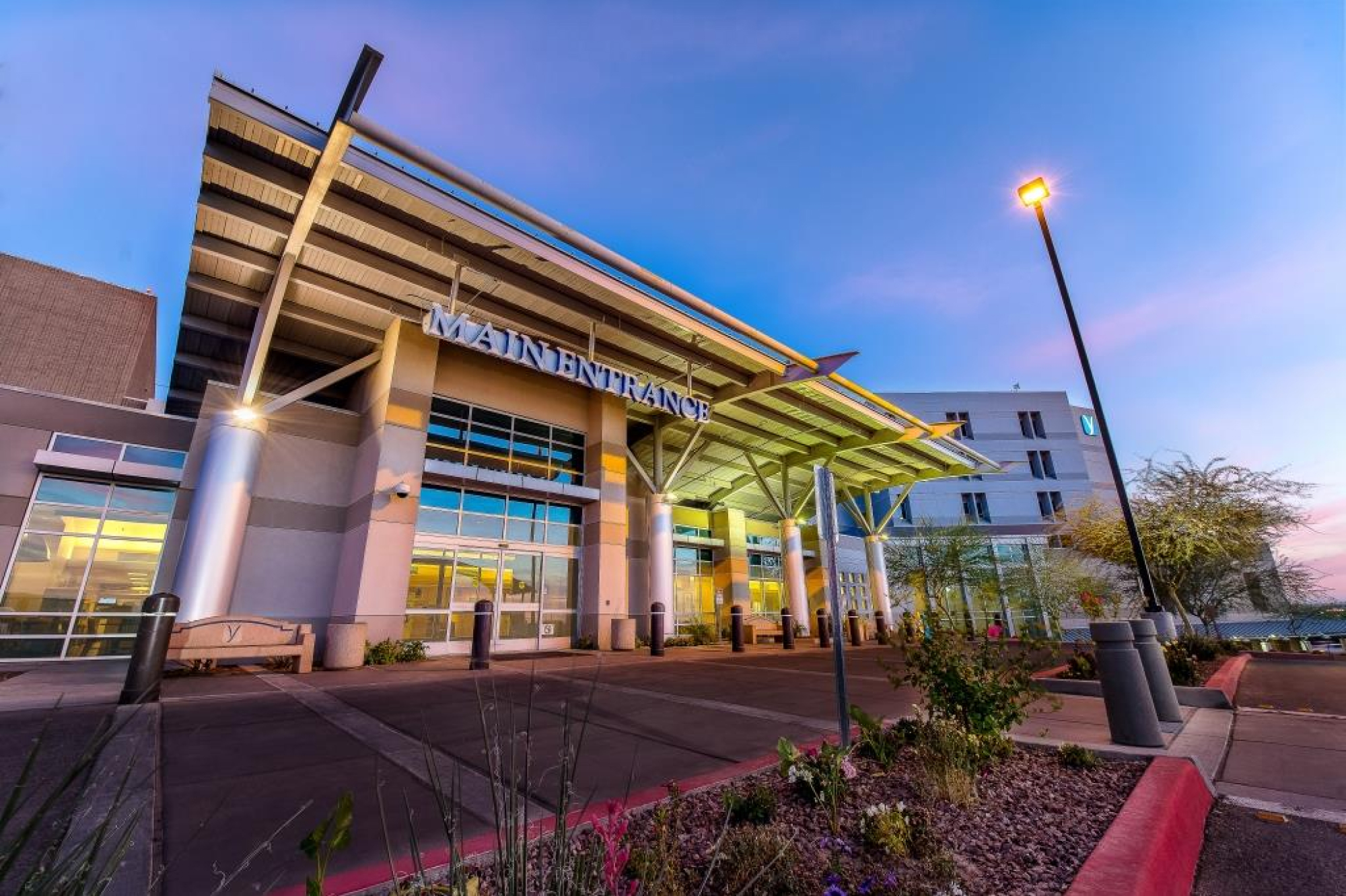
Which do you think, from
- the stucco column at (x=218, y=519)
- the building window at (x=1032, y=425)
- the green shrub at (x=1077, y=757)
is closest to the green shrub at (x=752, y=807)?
the green shrub at (x=1077, y=757)

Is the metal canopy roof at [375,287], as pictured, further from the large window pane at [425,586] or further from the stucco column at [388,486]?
the large window pane at [425,586]

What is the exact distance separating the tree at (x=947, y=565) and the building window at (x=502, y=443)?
20147mm

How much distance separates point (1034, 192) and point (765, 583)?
2188 centimetres

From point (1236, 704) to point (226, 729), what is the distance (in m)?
11.9

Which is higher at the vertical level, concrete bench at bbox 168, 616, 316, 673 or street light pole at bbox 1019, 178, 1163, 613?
street light pole at bbox 1019, 178, 1163, 613

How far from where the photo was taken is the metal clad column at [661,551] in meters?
18.7

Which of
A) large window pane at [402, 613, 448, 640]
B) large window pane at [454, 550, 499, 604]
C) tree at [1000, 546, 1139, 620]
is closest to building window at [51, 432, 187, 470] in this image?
large window pane at [402, 613, 448, 640]

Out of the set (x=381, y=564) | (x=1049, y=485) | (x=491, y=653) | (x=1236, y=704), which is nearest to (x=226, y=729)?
(x=381, y=564)

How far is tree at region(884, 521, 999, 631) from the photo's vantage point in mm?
29453

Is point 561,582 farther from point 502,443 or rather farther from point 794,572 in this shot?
point 794,572

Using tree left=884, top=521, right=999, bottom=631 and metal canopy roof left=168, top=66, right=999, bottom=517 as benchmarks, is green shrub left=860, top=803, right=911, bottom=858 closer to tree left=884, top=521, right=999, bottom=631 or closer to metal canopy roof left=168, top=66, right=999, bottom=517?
metal canopy roof left=168, top=66, right=999, bottom=517

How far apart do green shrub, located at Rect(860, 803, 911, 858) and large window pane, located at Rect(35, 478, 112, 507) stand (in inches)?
688

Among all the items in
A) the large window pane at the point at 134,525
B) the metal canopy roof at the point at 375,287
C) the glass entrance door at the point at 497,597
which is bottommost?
the glass entrance door at the point at 497,597

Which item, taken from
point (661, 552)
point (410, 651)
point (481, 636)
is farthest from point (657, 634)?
point (410, 651)
